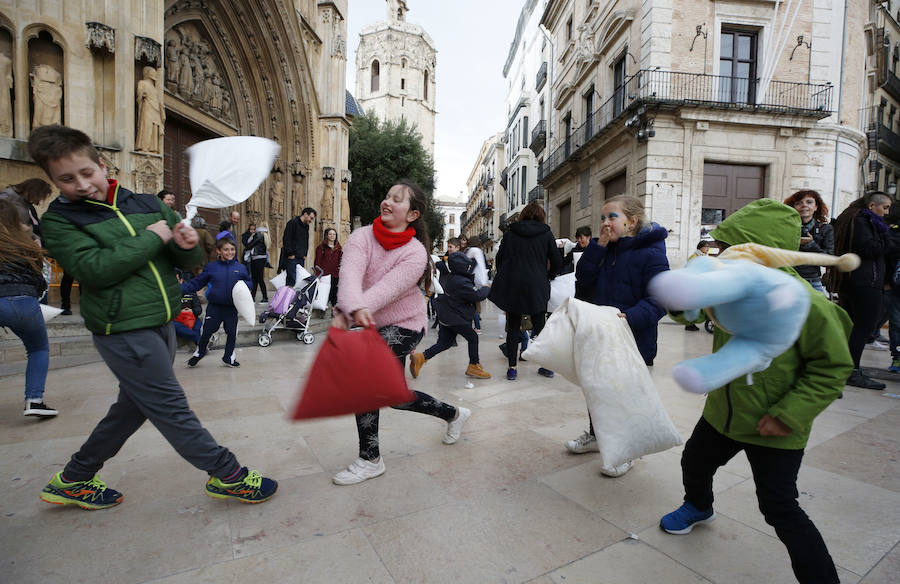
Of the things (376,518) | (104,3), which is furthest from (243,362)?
(104,3)

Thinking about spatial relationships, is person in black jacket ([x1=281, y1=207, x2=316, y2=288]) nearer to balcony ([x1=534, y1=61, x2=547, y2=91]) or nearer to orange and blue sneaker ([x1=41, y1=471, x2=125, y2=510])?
orange and blue sneaker ([x1=41, y1=471, x2=125, y2=510])

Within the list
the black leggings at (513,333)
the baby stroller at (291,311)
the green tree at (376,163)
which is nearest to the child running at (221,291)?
the baby stroller at (291,311)

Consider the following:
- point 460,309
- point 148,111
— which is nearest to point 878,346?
point 460,309

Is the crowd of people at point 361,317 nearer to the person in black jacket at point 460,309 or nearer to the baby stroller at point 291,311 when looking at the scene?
the person in black jacket at point 460,309

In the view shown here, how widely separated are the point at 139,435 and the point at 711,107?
16.5 metres

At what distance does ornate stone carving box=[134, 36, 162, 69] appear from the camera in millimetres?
8008

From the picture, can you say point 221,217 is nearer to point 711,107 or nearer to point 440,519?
point 440,519

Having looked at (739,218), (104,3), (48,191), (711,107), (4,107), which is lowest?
(739,218)

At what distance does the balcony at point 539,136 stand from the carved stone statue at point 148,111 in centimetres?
2140

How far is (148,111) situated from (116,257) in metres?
7.93

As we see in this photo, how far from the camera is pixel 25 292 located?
3.36 metres

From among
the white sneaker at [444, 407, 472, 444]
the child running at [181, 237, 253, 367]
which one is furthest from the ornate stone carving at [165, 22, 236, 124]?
the white sneaker at [444, 407, 472, 444]

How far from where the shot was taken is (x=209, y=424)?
3.53 meters

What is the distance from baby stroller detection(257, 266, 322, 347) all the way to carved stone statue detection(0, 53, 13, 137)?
4.86m
